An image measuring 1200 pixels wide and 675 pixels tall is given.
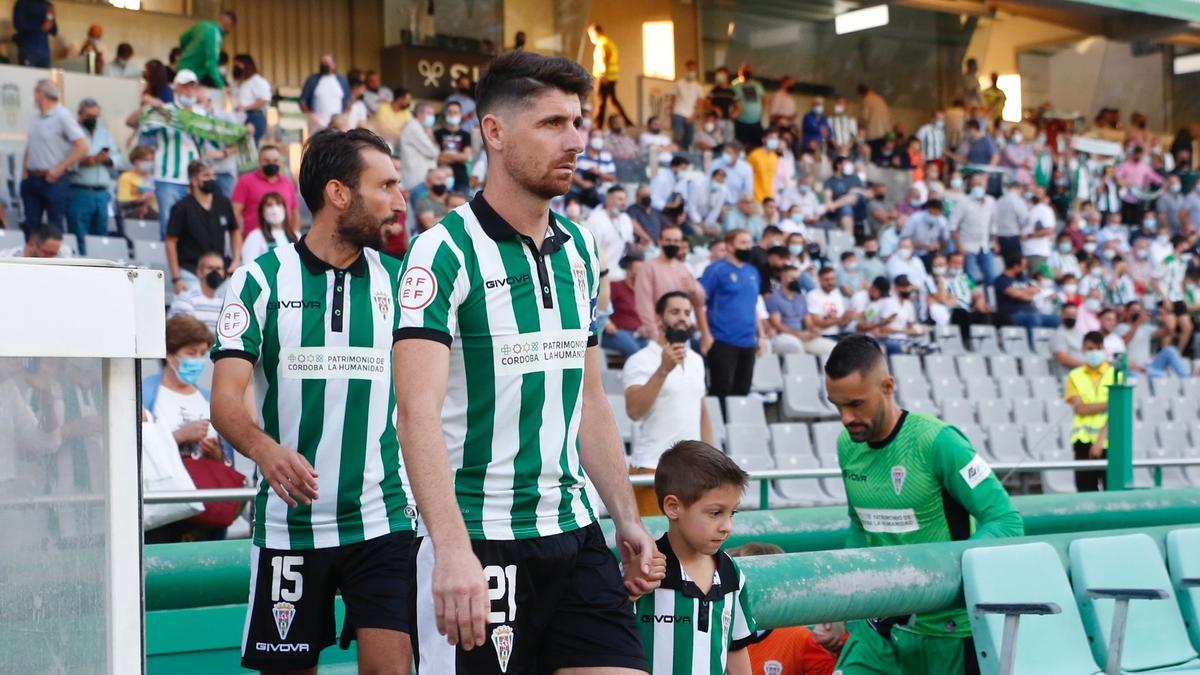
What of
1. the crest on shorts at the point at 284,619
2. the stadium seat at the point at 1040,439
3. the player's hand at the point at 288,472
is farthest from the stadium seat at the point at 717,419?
the player's hand at the point at 288,472

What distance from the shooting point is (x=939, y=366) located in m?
15.4

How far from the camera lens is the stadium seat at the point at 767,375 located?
43.9ft

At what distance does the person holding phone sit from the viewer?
26.9 feet

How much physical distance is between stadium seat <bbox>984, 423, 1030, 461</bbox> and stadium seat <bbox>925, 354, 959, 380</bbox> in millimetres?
1007

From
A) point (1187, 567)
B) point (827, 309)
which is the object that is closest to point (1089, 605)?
point (1187, 567)

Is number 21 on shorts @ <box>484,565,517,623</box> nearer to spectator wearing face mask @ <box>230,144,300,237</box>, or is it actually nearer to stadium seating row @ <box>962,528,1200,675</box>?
stadium seating row @ <box>962,528,1200,675</box>

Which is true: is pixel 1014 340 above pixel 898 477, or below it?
above

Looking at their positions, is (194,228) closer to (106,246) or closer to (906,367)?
(106,246)

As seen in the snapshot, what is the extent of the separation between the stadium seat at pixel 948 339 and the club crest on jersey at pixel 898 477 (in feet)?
39.5

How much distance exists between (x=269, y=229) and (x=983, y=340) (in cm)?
911

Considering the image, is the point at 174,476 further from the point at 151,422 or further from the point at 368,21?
the point at 368,21

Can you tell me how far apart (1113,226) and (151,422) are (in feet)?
63.3

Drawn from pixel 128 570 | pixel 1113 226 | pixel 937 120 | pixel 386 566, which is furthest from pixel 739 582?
pixel 937 120

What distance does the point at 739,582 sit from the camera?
3.77 metres
